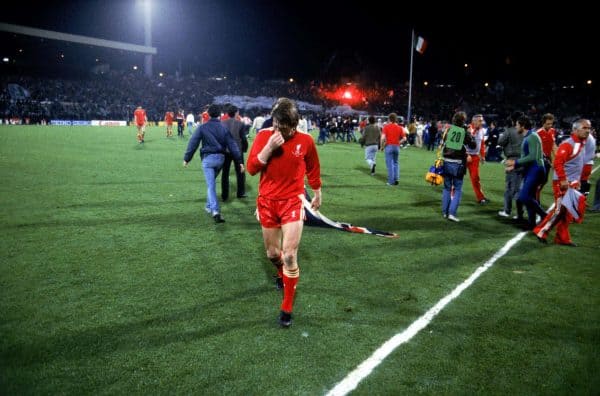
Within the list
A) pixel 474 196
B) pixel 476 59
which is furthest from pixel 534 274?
pixel 476 59

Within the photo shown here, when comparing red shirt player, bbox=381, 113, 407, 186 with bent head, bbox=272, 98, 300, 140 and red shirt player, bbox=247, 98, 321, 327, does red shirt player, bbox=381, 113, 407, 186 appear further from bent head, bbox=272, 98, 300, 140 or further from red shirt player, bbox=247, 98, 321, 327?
bent head, bbox=272, 98, 300, 140

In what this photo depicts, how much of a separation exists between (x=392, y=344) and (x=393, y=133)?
9.31m

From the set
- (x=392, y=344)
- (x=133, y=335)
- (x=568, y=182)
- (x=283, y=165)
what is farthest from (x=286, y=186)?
(x=568, y=182)

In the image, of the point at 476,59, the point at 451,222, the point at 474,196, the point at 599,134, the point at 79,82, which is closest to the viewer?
the point at 451,222

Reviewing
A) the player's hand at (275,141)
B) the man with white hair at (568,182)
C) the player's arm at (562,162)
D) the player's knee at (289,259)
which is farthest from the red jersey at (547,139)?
the player's hand at (275,141)

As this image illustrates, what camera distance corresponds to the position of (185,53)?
7212 cm

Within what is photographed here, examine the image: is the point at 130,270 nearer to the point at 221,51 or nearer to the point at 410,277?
the point at 410,277

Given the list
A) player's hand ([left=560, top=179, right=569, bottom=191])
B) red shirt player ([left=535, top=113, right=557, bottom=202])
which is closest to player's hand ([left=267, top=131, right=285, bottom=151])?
player's hand ([left=560, top=179, right=569, bottom=191])

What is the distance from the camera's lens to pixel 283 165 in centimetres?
411

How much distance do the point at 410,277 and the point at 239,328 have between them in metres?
2.36

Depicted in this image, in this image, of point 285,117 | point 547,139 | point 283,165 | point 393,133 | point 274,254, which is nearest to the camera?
point 285,117

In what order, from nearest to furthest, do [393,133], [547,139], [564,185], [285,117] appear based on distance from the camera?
[285,117] < [564,185] < [547,139] < [393,133]

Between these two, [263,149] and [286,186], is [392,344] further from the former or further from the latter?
[263,149]

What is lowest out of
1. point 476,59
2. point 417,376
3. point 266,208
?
point 417,376
